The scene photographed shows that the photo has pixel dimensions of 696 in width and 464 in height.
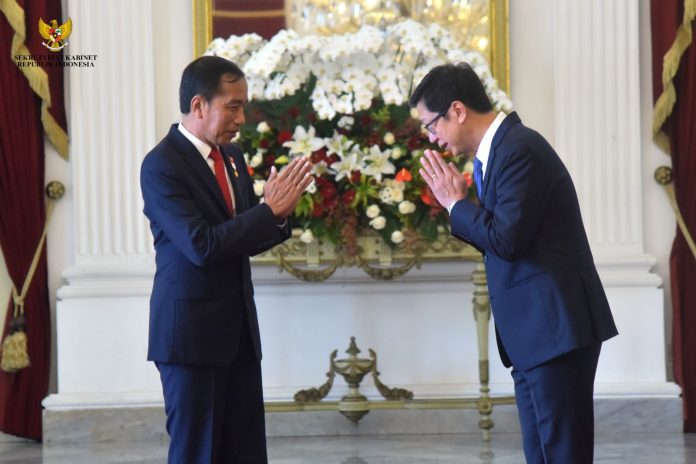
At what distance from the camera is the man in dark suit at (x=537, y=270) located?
2.99 meters

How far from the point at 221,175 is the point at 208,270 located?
322 mm

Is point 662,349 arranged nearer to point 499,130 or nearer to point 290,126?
point 290,126

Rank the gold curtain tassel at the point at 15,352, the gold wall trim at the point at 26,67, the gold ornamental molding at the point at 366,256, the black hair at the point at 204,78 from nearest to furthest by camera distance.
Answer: the black hair at the point at 204,78 → the gold ornamental molding at the point at 366,256 → the gold curtain tassel at the point at 15,352 → the gold wall trim at the point at 26,67

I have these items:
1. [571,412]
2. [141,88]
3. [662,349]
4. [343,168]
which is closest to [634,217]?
[662,349]

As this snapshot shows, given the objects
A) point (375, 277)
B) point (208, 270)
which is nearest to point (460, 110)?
point (208, 270)

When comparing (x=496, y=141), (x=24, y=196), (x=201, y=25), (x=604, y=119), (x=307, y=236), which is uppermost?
(x=201, y=25)

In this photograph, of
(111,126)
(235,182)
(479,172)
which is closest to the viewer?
(479,172)

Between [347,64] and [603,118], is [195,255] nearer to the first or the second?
[347,64]

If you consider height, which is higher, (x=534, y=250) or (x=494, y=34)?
(x=494, y=34)

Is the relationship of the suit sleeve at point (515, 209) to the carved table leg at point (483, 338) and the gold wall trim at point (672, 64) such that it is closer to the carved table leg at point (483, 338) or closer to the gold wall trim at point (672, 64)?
the carved table leg at point (483, 338)

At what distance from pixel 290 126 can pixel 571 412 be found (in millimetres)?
2764

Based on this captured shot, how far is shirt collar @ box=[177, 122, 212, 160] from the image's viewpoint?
3336 mm

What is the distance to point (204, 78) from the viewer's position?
3330 millimetres

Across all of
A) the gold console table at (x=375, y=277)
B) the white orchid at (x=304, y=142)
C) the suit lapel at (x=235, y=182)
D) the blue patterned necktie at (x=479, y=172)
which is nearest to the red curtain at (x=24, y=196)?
the gold console table at (x=375, y=277)
